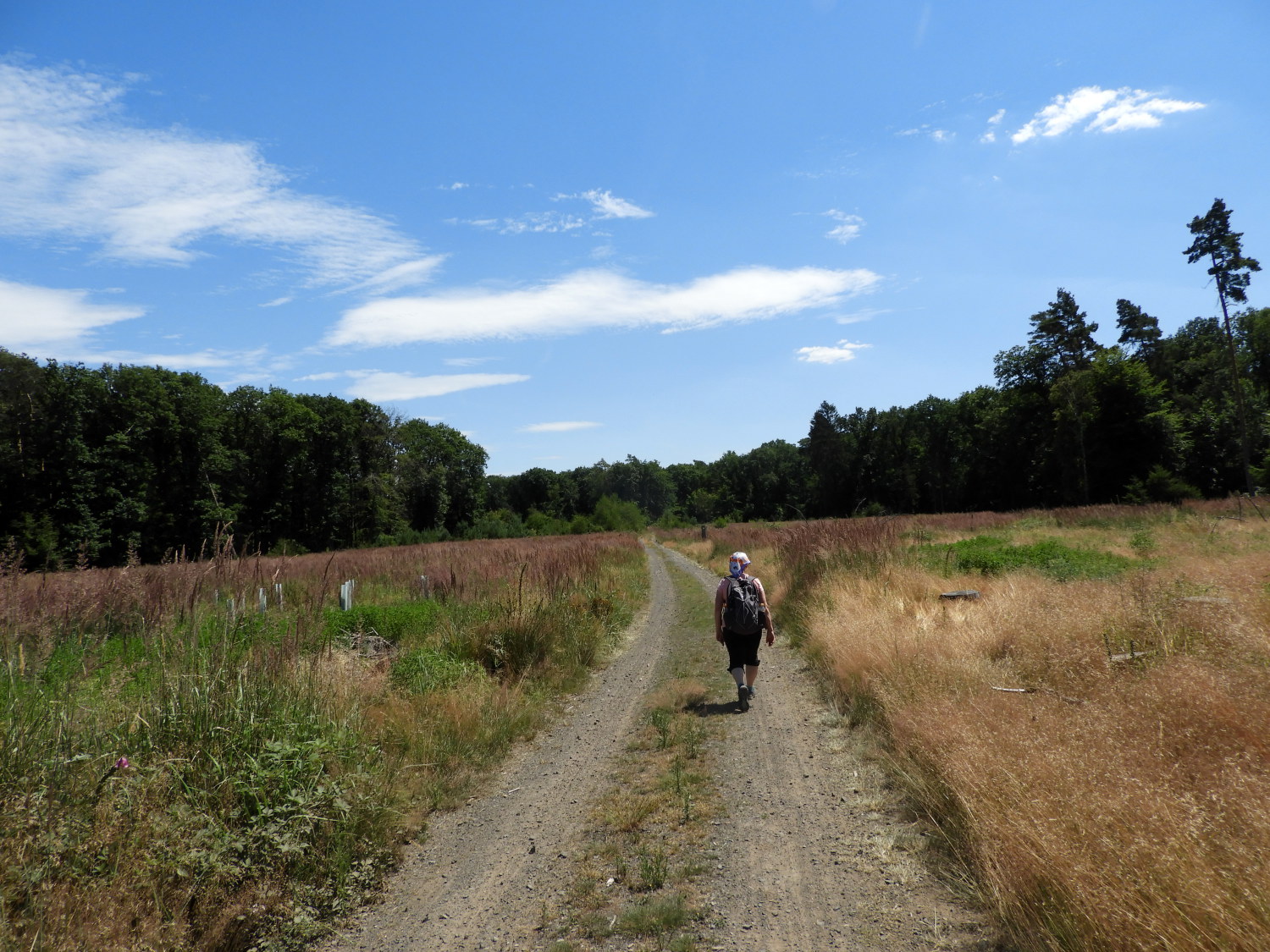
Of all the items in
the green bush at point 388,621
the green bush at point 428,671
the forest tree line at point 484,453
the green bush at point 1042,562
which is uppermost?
the forest tree line at point 484,453

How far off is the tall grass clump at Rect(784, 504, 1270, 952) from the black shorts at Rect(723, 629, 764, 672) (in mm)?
963

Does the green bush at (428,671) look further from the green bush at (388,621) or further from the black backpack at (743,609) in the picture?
the black backpack at (743,609)

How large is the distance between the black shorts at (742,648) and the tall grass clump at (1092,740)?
3.16 feet

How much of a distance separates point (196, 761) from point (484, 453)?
80609 mm

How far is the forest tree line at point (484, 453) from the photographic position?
35.0m

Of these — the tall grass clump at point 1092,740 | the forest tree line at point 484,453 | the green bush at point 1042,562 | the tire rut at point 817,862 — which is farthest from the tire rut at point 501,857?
the forest tree line at point 484,453

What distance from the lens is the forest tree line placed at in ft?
115

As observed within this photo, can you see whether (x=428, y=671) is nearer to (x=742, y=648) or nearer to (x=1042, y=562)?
(x=742, y=648)

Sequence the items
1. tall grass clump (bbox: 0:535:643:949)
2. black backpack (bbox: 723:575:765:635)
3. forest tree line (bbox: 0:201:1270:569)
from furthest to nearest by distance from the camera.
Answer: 1. forest tree line (bbox: 0:201:1270:569)
2. black backpack (bbox: 723:575:765:635)
3. tall grass clump (bbox: 0:535:643:949)

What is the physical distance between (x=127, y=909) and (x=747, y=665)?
5774 millimetres

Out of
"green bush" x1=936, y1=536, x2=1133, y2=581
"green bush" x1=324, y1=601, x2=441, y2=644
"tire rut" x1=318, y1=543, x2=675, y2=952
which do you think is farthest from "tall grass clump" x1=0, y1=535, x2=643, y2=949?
"green bush" x1=936, y1=536, x2=1133, y2=581

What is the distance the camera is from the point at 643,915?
3.22 meters

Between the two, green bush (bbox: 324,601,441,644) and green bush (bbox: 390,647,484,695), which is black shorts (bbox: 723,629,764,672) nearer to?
green bush (bbox: 390,647,484,695)

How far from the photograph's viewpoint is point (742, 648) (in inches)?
286
